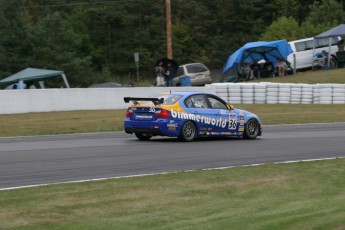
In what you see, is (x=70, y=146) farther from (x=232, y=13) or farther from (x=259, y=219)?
(x=232, y=13)

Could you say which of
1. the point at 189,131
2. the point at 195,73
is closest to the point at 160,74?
the point at 195,73

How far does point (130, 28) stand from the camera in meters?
81.5

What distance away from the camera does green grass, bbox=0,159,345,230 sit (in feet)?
26.9

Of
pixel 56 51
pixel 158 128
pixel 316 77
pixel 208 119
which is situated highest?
pixel 56 51

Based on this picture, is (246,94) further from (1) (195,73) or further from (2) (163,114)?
(2) (163,114)

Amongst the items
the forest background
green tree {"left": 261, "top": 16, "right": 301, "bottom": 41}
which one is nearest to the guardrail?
green tree {"left": 261, "top": 16, "right": 301, "bottom": 41}

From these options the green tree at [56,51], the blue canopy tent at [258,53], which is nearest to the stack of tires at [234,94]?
the blue canopy tent at [258,53]

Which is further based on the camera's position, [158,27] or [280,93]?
[158,27]

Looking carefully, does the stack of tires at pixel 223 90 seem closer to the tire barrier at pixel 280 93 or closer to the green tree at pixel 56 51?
the tire barrier at pixel 280 93

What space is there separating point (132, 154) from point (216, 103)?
4760 mm

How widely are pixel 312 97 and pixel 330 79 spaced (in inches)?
262

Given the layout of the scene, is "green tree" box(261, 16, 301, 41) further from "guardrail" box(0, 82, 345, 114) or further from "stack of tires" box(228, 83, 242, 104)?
"stack of tires" box(228, 83, 242, 104)

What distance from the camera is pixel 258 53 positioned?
46.4m

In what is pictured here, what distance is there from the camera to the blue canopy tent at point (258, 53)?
45.7 m
